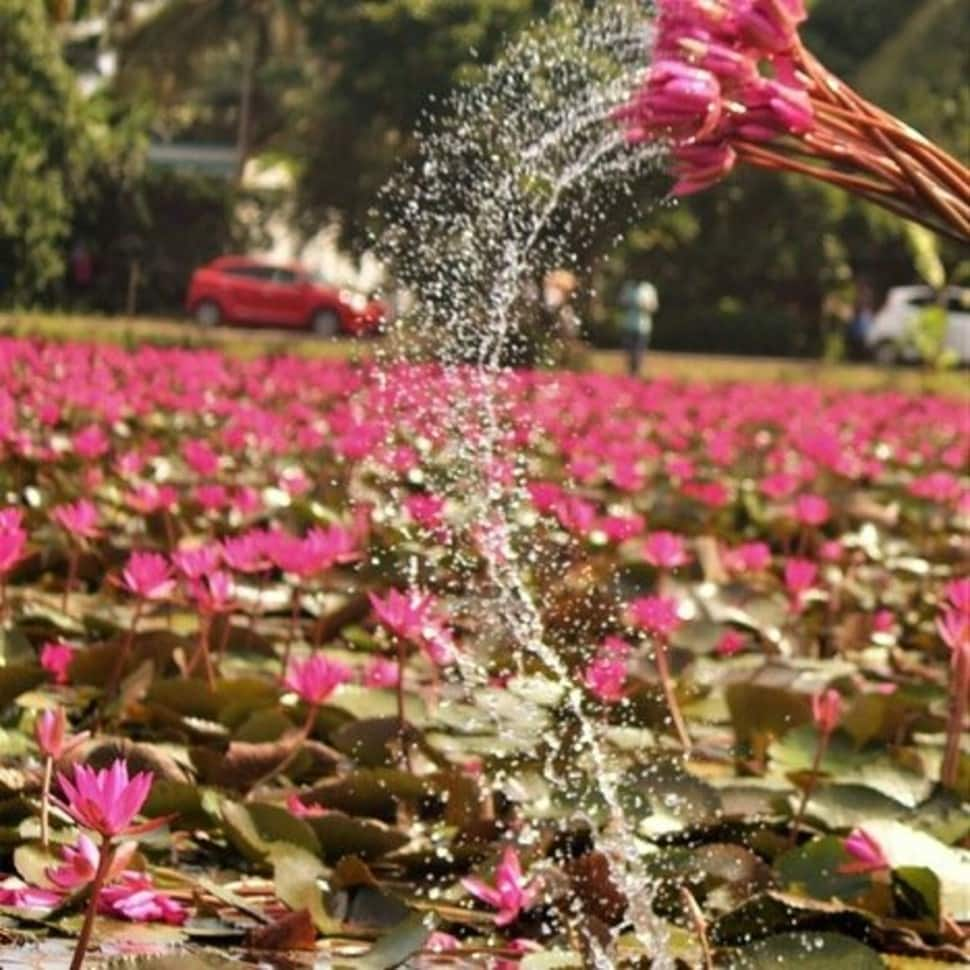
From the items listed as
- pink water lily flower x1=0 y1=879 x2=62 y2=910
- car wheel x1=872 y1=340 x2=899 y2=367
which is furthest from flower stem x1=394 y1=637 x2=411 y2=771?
car wheel x1=872 y1=340 x2=899 y2=367

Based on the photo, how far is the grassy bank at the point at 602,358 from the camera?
1892 centimetres

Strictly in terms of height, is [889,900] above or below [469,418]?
below

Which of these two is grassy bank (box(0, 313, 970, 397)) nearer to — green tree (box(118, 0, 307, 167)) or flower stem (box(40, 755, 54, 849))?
green tree (box(118, 0, 307, 167))

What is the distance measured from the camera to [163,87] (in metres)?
35.5

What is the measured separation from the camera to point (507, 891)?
3.03 m

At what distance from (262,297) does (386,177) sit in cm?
352

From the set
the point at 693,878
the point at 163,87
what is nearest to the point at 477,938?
the point at 693,878

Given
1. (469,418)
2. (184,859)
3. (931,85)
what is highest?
(931,85)

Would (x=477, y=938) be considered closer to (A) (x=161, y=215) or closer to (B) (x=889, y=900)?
(B) (x=889, y=900)

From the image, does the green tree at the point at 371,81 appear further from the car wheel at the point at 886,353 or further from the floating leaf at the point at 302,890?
the floating leaf at the point at 302,890

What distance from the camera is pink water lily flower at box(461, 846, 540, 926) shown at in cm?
302

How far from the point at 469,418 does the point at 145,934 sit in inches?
64.1

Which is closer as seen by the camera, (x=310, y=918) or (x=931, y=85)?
(x=310, y=918)

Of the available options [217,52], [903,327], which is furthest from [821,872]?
[217,52]
